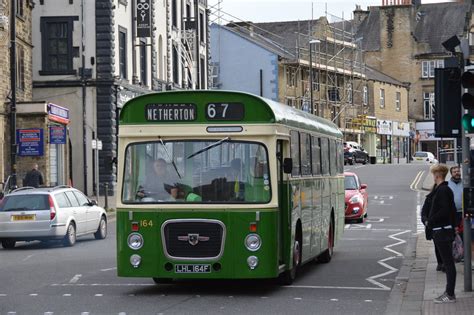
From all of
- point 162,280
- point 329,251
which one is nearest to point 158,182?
point 162,280

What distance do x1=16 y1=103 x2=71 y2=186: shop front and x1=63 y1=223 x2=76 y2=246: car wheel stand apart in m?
16.7

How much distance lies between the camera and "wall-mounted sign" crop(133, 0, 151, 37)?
2188 inches

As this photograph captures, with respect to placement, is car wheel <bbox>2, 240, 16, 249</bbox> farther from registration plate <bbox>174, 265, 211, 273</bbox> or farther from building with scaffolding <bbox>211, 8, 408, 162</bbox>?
building with scaffolding <bbox>211, 8, 408, 162</bbox>

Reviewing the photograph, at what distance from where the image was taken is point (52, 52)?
52.0m

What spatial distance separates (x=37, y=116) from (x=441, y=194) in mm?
31533

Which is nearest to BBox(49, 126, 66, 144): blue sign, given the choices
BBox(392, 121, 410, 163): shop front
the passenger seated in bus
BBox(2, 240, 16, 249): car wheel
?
BBox(2, 240, 16, 249): car wheel

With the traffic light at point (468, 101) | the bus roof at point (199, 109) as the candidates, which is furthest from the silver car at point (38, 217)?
the traffic light at point (468, 101)

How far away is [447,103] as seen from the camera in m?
15.5

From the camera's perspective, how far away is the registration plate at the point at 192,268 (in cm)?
1575

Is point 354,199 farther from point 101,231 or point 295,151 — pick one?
point 295,151

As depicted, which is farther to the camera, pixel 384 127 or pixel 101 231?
pixel 384 127

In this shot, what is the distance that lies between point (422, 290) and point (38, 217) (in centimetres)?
1197

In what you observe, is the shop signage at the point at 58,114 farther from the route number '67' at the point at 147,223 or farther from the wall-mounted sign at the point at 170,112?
the route number '67' at the point at 147,223

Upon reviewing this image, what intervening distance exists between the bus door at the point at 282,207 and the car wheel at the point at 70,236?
36.4ft
